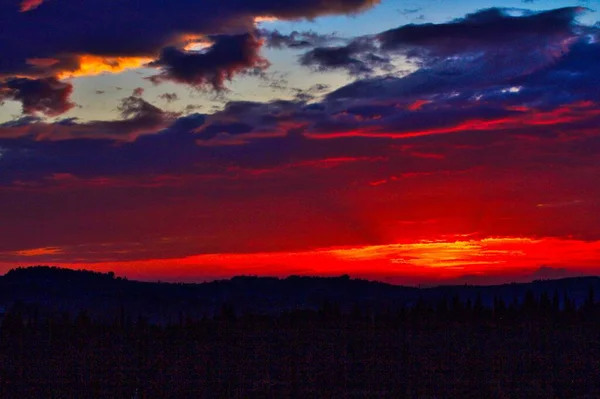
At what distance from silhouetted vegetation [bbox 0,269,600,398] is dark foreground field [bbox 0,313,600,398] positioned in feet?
0.52

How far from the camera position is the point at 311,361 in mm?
76812

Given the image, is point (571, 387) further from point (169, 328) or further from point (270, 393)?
point (169, 328)

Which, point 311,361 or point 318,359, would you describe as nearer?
point 311,361

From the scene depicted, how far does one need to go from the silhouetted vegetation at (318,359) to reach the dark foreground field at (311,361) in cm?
16

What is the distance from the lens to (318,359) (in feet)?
258

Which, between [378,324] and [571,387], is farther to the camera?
[378,324]

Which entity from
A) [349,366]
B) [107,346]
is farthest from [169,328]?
[349,366]

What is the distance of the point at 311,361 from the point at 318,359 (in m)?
1.81

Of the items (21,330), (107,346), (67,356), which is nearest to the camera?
(67,356)

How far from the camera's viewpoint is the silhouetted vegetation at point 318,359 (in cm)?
6019

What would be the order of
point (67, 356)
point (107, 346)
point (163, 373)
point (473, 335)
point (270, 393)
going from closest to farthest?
point (270, 393) → point (163, 373) → point (67, 356) → point (107, 346) → point (473, 335)

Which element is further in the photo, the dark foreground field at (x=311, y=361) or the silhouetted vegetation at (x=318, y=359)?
the silhouetted vegetation at (x=318, y=359)

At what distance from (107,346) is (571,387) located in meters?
54.5

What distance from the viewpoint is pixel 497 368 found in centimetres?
6919
